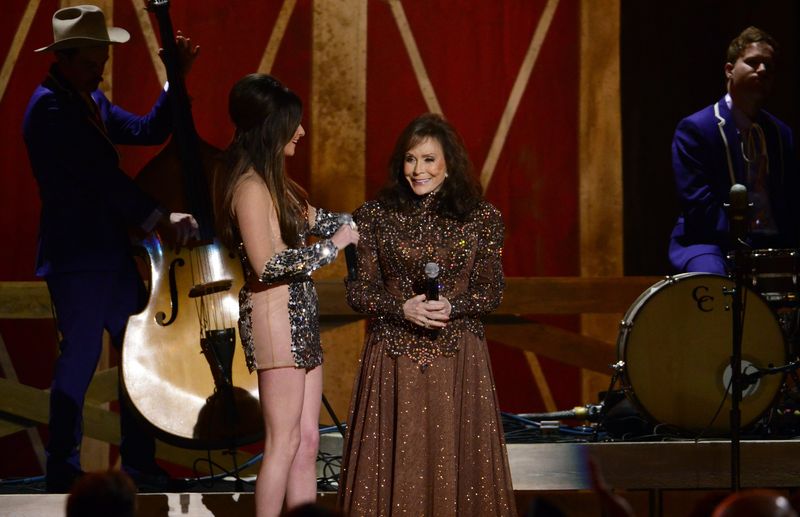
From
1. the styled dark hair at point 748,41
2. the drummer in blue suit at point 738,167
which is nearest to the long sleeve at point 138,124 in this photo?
the drummer in blue suit at point 738,167

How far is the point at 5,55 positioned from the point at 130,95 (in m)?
0.73

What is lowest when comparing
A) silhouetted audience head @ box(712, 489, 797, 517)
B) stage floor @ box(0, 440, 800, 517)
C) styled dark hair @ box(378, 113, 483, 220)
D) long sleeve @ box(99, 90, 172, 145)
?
stage floor @ box(0, 440, 800, 517)

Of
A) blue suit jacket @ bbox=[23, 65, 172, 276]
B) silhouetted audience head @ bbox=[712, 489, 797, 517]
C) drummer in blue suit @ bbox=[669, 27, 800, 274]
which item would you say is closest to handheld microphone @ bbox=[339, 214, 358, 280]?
blue suit jacket @ bbox=[23, 65, 172, 276]

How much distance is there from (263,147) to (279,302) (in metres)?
0.50

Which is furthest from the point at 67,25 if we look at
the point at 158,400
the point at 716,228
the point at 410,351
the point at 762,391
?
the point at 762,391

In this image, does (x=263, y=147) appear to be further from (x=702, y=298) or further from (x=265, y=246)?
(x=702, y=298)

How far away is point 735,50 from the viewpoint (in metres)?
5.15

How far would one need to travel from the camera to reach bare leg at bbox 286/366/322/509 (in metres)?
3.72

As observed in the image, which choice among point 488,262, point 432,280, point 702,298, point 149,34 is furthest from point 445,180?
point 149,34

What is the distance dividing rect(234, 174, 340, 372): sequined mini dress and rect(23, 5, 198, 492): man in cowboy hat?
0.86 m

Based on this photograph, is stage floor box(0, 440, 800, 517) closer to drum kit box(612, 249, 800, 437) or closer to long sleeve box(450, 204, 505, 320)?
drum kit box(612, 249, 800, 437)

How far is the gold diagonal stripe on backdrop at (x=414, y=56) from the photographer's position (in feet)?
21.4

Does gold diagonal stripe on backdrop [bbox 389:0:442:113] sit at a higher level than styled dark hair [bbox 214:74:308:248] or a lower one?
higher

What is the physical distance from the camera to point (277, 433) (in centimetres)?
359
